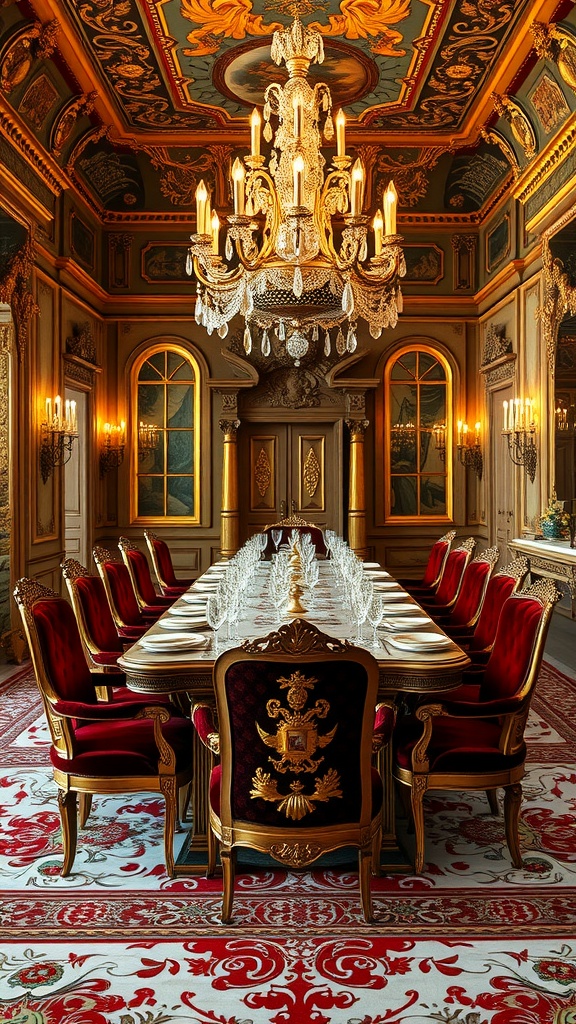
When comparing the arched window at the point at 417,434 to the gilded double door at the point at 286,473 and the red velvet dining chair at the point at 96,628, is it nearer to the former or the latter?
the gilded double door at the point at 286,473

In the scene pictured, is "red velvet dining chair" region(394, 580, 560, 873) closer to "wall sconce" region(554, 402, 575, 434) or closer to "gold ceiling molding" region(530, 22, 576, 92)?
"wall sconce" region(554, 402, 575, 434)

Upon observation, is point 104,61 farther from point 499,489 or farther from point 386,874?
point 386,874

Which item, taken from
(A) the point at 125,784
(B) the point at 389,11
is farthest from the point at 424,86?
(A) the point at 125,784

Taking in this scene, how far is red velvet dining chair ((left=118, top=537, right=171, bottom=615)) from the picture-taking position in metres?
5.70

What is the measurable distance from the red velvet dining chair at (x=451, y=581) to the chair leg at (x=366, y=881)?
277cm

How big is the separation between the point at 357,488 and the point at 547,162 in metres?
3.95

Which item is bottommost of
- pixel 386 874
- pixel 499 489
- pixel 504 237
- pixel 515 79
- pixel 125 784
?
pixel 386 874

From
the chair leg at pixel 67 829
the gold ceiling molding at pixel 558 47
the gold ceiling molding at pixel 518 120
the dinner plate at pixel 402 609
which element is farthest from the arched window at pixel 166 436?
the chair leg at pixel 67 829

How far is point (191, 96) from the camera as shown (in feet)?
24.8

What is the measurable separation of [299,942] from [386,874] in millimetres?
603

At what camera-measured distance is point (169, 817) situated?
3016 mm

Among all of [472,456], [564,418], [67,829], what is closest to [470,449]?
[472,456]

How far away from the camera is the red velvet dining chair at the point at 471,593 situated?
477 cm

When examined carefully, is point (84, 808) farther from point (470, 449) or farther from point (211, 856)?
point (470, 449)
